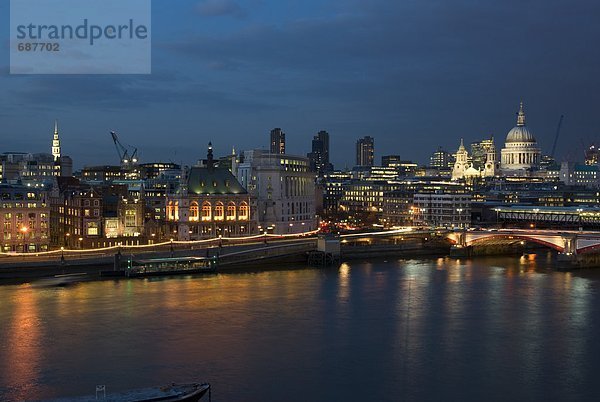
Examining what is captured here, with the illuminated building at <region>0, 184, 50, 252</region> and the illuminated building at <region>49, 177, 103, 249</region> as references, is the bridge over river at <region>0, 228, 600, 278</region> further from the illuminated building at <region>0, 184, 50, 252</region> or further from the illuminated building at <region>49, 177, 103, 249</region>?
the illuminated building at <region>49, 177, 103, 249</region>

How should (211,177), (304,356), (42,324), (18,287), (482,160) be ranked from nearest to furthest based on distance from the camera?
1. (304,356)
2. (42,324)
3. (18,287)
4. (211,177)
5. (482,160)

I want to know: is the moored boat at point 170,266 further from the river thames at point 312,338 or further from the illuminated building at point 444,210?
the illuminated building at point 444,210

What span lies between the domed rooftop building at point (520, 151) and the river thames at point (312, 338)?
74.1 m

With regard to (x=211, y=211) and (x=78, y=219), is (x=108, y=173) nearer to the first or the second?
(x=211, y=211)

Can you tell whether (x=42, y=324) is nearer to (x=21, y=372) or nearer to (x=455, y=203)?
(x=21, y=372)

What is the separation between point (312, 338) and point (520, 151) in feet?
290

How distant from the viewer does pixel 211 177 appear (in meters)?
48.4

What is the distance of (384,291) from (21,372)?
15031 mm

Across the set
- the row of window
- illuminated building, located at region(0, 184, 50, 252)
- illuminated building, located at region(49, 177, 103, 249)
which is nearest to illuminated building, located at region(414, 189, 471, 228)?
the row of window

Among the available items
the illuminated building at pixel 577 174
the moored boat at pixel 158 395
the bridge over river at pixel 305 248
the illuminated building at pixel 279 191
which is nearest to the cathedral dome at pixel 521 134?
the illuminated building at pixel 577 174

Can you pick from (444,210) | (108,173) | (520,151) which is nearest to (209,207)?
(444,210)

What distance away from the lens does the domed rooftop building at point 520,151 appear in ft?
343

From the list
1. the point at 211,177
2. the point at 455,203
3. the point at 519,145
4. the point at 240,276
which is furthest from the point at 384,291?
the point at 519,145

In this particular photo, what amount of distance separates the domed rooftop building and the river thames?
2915 inches
